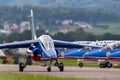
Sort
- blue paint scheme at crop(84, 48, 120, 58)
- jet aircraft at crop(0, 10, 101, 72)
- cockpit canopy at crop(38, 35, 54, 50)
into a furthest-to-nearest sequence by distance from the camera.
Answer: blue paint scheme at crop(84, 48, 120, 58), cockpit canopy at crop(38, 35, 54, 50), jet aircraft at crop(0, 10, 101, 72)

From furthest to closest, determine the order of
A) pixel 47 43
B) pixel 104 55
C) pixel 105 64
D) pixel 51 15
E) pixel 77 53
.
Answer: pixel 51 15 < pixel 77 53 < pixel 105 64 < pixel 104 55 < pixel 47 43

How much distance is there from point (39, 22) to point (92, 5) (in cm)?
5207

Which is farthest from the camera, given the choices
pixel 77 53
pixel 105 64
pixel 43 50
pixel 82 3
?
pixel 82 3

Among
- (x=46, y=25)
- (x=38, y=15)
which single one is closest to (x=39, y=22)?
(x=46, y=25)

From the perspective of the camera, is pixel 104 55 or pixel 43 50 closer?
pixel 43 50

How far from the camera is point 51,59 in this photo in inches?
1462

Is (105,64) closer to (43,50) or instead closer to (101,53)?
(101,53)

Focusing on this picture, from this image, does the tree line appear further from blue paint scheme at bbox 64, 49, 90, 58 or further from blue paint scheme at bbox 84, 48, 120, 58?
blue paint scheme at bbox 84, 48, 120, 58

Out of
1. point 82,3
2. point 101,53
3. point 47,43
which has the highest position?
point 82,3

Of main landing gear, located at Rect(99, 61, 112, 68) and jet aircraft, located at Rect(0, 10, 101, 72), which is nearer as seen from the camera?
jet aircraft, located at Rect(0, 10, 101, 72)

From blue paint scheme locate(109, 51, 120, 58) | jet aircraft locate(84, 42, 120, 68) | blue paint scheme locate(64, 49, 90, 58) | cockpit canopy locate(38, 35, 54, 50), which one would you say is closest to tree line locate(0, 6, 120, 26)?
blue paint scheme locate(64, 49, 90, 58)

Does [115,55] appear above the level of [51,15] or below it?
below

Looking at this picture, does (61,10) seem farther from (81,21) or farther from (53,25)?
(53,25)

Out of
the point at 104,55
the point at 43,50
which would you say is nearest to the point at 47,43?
the point at 43,50
